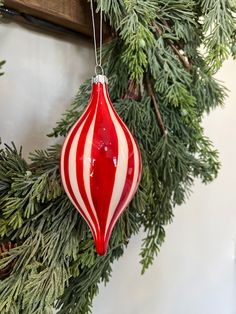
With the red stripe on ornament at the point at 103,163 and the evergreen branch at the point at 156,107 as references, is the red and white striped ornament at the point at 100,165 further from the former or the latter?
the evergreen branch at the point at 156,107

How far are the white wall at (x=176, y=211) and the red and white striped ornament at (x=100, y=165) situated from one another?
232 millimetres

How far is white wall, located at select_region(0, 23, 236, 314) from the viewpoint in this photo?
60 centimetres

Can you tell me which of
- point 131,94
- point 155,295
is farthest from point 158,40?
point 155,295

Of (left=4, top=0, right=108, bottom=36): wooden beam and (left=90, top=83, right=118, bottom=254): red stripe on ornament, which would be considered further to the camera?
(left=4, top=0, right=108, bottom=36): wooden beam

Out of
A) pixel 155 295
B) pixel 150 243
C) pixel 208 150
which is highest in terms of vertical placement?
pixel 208 150

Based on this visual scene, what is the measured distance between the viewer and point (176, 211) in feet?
2.89

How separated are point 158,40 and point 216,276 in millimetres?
683

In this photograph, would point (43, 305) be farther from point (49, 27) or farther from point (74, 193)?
point (49, 27)

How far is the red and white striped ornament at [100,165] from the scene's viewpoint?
1.27 ft

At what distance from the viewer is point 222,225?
38.6 inches

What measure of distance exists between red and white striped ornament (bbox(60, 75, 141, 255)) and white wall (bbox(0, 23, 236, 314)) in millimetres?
232

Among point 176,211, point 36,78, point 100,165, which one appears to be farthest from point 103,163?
point 176,211

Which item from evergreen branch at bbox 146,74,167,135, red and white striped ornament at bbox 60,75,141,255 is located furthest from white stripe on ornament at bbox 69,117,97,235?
evergreen branch at bbox 146,74,167,135

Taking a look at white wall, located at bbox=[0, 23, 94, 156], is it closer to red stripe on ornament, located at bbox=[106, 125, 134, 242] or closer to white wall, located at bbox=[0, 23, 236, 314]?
white wall, located at bbox=[0, 23, 236, 314]
